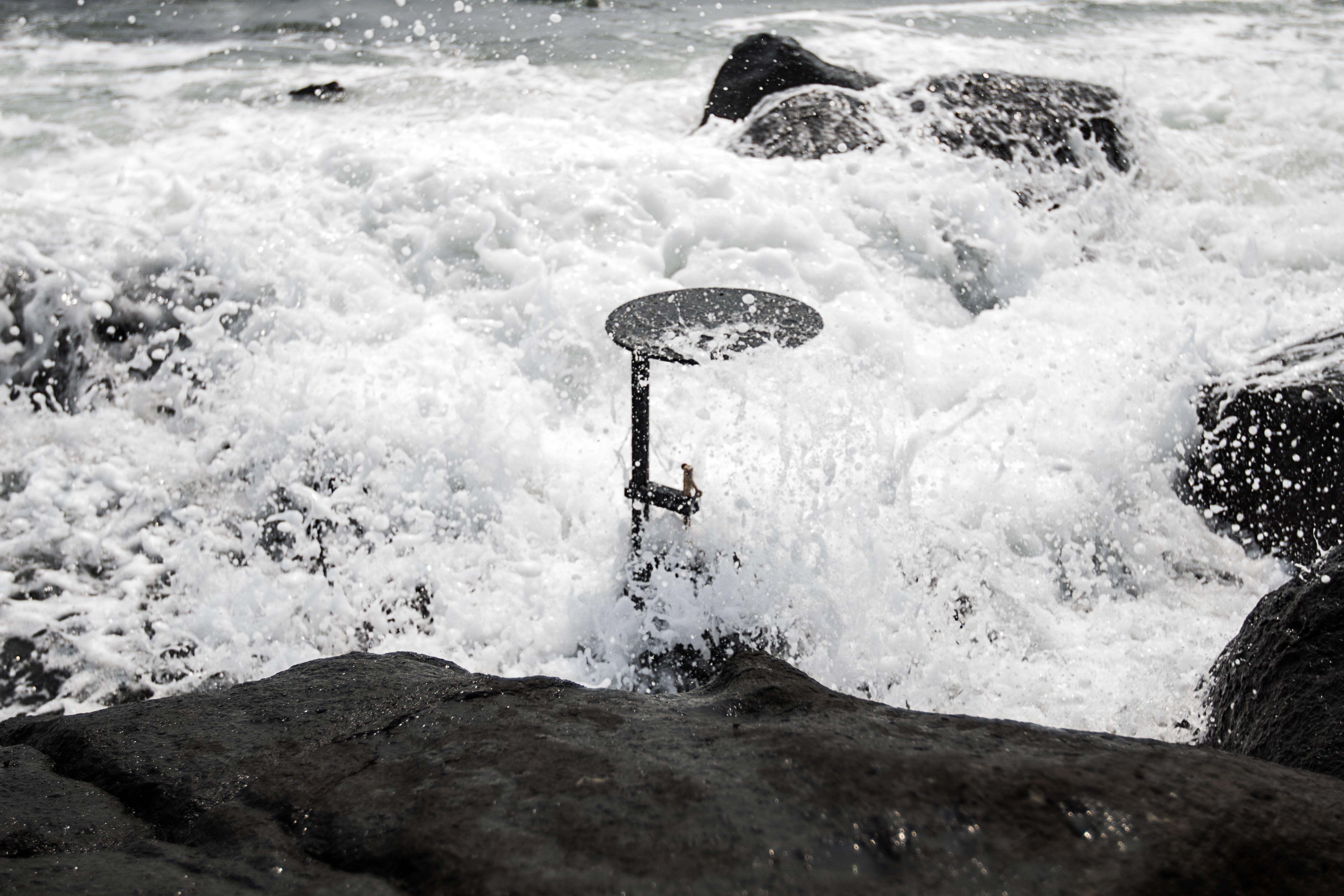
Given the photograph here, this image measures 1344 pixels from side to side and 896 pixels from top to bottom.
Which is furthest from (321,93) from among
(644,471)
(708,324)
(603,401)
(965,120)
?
(708,324)

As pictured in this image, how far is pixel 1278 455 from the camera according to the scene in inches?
146

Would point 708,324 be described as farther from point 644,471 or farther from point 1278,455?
point 1278,455

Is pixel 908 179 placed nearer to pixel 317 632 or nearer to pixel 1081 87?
pixel 1081 87

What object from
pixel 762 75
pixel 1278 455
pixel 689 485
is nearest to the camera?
pixel 689 485

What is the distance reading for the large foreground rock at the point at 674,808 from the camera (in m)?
1.04

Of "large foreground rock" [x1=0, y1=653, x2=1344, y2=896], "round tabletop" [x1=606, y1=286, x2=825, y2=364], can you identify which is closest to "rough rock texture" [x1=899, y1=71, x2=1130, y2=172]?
"round tabletop" [x1=606, y1=286, x2=825, y2=364]

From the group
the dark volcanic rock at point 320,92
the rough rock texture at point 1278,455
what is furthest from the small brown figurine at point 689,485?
the dark volcanic rock at point 320,92

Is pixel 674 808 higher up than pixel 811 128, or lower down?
lower down

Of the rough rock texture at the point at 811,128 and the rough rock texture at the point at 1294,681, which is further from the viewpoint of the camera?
the rough rock texture at the point at 811,128

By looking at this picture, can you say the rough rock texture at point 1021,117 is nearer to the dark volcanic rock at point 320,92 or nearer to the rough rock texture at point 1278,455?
the rough rock texture at point 1278,455

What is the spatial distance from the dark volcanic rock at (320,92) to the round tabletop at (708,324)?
822 centimetres

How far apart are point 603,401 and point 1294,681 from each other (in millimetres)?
3381

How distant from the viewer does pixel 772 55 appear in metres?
8.23

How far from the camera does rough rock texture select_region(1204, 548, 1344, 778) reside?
74.4 inches
